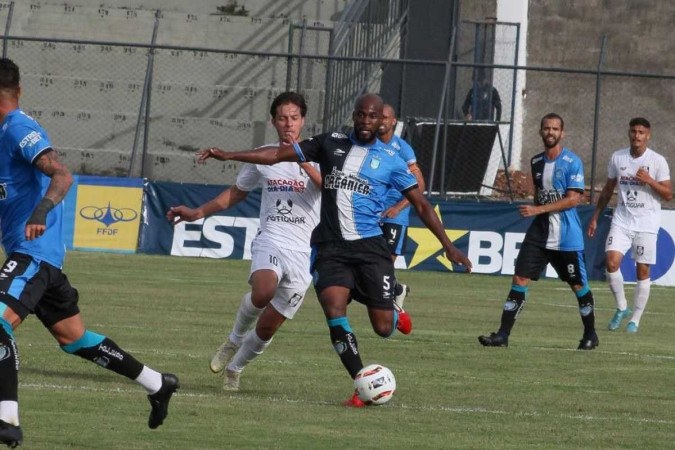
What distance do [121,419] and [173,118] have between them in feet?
68.5

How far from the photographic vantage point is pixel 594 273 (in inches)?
934

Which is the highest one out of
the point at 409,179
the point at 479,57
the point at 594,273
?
the point at 479,57

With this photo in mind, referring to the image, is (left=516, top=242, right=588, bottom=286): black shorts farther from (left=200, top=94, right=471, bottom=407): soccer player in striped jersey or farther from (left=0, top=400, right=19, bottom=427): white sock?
(left=0, top=400, right=19, bottom=427): white sock

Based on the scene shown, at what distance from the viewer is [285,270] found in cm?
1049

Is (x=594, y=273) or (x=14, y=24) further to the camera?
(x=14, y=24)

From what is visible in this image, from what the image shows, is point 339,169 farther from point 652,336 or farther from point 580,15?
point 580,15

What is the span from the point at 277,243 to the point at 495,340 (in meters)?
3.78

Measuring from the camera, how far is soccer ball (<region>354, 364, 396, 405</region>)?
9.44 metres

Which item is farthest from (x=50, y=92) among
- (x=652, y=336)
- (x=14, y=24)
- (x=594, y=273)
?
(x=652, y=336)

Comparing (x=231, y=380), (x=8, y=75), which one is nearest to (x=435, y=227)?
(x=231, y=380)

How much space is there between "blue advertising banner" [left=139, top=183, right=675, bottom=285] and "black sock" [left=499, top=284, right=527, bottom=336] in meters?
9.09

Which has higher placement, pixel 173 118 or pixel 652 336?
pixel 173 118

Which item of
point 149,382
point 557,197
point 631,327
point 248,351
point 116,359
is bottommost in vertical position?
point 631,327

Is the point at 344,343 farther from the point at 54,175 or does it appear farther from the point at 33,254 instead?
the point at 54,175
